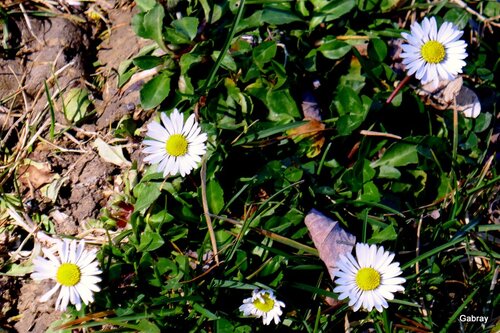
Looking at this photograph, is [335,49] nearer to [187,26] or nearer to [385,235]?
[187,26]

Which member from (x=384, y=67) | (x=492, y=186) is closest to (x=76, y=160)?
(x=384, y=67)

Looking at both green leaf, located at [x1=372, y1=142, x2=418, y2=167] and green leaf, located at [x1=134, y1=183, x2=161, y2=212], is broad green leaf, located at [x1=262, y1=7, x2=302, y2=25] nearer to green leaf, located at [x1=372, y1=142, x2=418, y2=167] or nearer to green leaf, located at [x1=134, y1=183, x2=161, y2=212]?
green leaf, located at [x1=372, y1=142, x2=418, y2=167]

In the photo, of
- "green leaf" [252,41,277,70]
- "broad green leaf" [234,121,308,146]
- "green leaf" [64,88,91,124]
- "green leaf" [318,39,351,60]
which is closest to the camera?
"broad green leaf" [234,121,308,146]

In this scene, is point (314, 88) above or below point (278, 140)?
above

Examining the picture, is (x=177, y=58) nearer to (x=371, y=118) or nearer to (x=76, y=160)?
(x=76, y=160)

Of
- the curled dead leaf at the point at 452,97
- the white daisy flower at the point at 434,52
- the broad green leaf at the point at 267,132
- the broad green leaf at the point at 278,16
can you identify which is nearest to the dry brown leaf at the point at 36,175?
the broad green leaf at the point at 267,132

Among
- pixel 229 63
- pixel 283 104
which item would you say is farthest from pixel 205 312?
pixel 229 63

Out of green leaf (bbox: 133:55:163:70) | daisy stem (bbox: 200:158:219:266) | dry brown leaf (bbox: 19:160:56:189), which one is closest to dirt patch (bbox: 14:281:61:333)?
dry brown leaf (bbox: 19:160:56:189)
